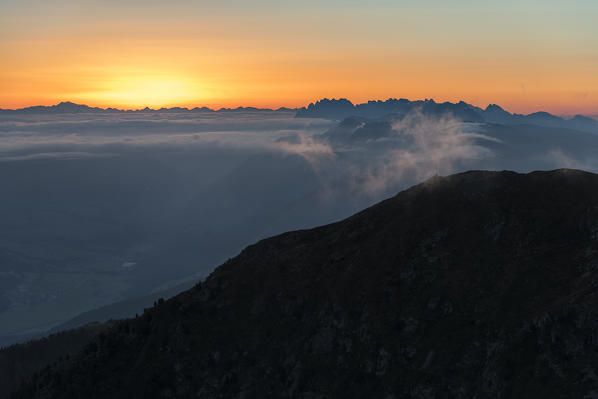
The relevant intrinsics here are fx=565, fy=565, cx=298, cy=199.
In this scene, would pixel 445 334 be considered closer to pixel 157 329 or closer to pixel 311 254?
pixel 311 254

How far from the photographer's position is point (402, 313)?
76250mm

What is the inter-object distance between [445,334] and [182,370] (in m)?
39.4

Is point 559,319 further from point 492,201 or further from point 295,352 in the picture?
point 295,352

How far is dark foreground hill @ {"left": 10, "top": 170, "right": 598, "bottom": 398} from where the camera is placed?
207 ft

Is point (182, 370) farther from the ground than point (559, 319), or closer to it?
closer to it

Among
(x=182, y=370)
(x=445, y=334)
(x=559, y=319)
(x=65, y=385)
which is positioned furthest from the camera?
(x=65, y=385)

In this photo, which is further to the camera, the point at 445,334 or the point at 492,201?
the point at 492,201

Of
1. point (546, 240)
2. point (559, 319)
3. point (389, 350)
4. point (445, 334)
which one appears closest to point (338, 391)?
point (389, 350)

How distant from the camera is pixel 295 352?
8088cm

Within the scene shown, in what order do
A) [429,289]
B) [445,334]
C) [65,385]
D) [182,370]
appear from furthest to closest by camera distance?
1. [65,385]
2. [182,370]
3. [429,289]
4. [445,334]

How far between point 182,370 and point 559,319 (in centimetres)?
5278

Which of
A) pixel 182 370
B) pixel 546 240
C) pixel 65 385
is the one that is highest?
pixel 546 240

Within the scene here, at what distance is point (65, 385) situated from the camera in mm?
94562

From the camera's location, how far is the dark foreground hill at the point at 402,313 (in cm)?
6312
